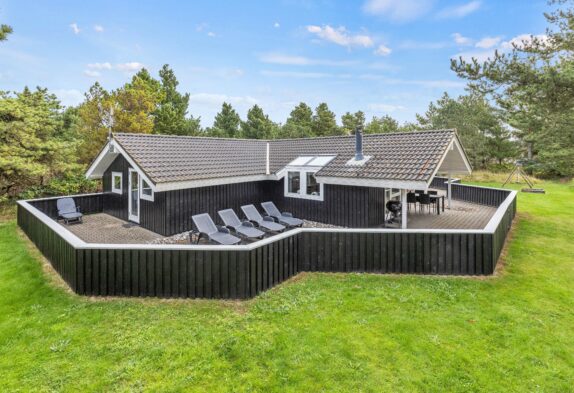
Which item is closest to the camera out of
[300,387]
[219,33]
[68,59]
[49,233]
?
[300,387]

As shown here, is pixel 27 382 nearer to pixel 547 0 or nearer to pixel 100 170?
pixel 100 170

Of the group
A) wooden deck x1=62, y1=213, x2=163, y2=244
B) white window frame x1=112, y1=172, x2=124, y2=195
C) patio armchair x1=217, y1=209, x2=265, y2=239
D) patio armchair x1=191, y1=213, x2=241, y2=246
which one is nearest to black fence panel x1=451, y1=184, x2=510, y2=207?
patio armchair x1=217, y1=209, x2=265, y2=239

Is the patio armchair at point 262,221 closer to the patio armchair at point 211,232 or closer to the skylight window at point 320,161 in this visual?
the patio armchair at point 211,232

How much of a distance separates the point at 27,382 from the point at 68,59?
26.1 meters

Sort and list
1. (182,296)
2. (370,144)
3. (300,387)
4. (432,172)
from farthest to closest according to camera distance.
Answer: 1. (370,144)
2. (432,172)
3. (182,296)
4. (300,387)

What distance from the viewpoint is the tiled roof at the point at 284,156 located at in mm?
10484

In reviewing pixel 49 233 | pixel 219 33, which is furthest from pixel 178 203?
pixel 219 33

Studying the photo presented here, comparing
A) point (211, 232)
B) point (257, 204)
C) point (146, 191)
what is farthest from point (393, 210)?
point (146, 191)

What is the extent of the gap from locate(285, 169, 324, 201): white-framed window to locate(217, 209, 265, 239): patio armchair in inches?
116

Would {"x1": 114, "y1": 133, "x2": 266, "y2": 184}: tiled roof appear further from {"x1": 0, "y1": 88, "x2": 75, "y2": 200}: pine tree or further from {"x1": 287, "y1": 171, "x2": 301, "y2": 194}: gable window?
{"x1": 0, "y1": 88, "x2": 75, "y2": 200}: pine tree

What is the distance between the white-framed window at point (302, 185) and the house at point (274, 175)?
0.04m

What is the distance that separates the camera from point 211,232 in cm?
1023

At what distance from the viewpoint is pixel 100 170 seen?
47.6ft

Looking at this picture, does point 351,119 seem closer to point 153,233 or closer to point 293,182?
point 293,182
